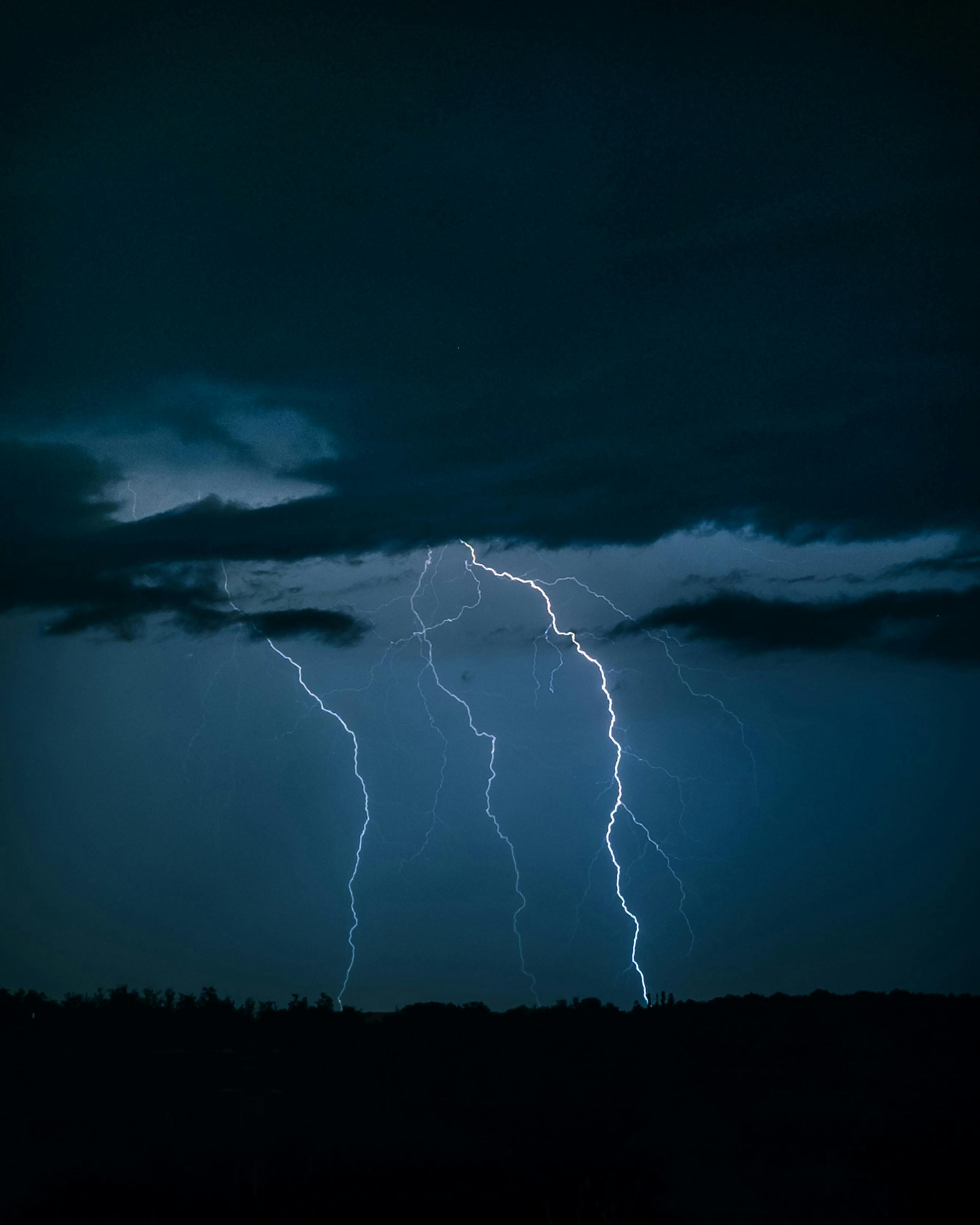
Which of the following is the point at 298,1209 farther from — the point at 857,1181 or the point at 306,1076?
the point at 306,1076

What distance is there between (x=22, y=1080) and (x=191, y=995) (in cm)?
2121

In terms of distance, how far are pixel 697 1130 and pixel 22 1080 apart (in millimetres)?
13677

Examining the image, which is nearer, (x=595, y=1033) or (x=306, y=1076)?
(x=306, y=1076)

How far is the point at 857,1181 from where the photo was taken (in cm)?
1399

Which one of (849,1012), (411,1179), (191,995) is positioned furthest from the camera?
(191,995)

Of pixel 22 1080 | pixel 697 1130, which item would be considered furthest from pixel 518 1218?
pixel 22 1080

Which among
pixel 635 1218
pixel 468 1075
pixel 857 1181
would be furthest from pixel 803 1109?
pixel 635 1218

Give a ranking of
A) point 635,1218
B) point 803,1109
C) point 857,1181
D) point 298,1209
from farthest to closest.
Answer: point 803,1109
point 857,1181
point 298,1209
point 635,1218

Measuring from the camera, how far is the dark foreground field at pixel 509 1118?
13352 mm

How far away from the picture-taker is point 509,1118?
63.4 feet

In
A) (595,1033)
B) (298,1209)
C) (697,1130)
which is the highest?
(595,1033)

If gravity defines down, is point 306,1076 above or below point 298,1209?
above

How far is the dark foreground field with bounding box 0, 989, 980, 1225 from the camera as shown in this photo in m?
13.4

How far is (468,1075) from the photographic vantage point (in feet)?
76.8
